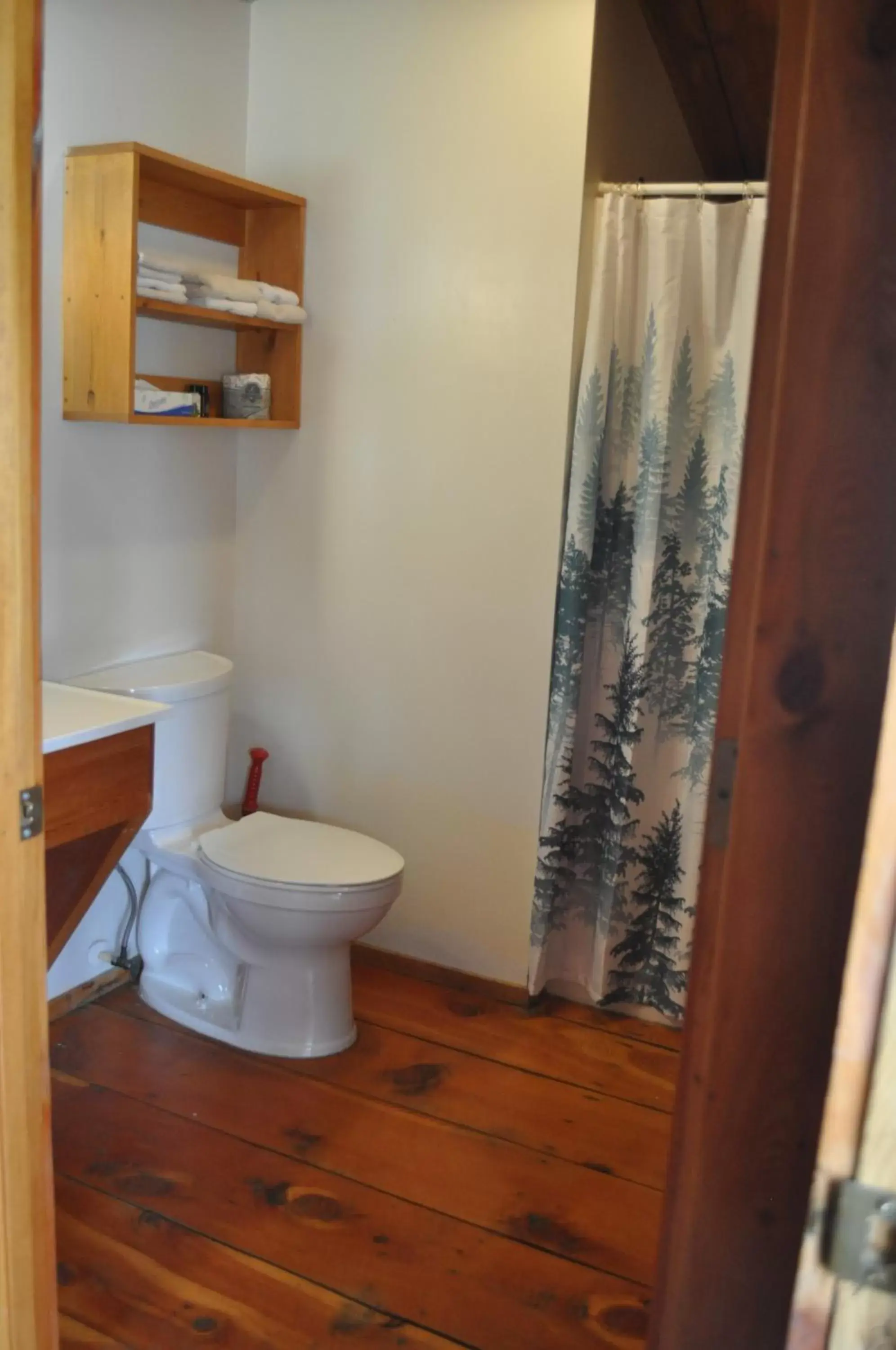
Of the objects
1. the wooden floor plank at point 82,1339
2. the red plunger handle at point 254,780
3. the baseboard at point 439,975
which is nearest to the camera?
the wooden floor plank at point 82,1339

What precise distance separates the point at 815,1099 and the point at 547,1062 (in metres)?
1.95

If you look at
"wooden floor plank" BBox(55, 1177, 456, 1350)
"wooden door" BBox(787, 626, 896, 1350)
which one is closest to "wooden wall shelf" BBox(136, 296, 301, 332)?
"wooden floor plank" BBox(55, 1177, 456, 1350)

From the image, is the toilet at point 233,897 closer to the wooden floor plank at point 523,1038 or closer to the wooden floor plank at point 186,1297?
the wooden floor plank at point 523,1038

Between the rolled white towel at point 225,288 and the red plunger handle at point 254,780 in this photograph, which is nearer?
the rolled white towel at point 225,288

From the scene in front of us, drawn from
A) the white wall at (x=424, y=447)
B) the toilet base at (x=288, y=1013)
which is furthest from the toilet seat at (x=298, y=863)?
the white wall at (x=424, y=447)

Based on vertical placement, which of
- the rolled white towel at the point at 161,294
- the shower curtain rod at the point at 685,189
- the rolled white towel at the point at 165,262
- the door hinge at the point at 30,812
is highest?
the shower curtain rod at the point at 685,189

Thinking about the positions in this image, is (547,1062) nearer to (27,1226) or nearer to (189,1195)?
(189,1195)

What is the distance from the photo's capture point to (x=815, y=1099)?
79cm

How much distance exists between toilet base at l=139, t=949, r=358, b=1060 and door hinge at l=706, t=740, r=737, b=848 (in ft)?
6.19

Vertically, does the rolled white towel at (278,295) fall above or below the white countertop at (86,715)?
above

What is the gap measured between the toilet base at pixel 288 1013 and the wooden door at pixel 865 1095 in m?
2.01

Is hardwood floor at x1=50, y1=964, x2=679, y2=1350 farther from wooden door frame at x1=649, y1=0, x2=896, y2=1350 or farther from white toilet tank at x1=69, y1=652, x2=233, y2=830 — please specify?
wooden door frame at x1=649, y1=0, x2=896, y2=1350

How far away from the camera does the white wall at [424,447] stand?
261cm

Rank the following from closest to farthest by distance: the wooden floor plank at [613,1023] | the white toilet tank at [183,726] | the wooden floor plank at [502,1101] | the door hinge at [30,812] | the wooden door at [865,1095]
Answer: the wooden door at [865,1095] → the door hinge at [30,812] → the wooden floor plank at [502,1101] → the white toilet tank at [183,726] → the wooden floor plank at [613,1023]
